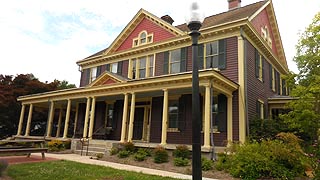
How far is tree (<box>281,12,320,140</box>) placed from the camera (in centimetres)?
1223

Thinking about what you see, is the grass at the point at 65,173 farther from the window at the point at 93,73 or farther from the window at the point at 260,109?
the window at the point at 93,73

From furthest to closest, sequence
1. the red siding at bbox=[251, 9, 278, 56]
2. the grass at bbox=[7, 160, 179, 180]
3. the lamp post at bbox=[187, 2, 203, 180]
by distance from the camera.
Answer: the red siding at bbox=[251, 9, 278, 56] → the grass at bbox=[7, 160, 179, 180] → the lamp post at bbox=[187, 2, 203, 180]

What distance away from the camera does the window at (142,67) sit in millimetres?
16689

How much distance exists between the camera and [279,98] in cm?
1611

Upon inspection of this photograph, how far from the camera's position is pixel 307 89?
12430mm

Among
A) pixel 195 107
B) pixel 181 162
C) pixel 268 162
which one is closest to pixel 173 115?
pixel 181 162

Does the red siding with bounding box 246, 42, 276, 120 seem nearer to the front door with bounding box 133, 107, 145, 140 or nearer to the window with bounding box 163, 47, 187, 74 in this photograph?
the window with bounding box 163, 47, 187, 74

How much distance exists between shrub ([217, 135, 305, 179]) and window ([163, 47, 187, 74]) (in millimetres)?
7433

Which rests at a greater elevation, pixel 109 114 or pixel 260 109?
pixel 260 109

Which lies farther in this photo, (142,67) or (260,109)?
(142,67)

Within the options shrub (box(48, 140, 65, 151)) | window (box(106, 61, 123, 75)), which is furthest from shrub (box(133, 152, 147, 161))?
window (box(106, 61, 123, 75))

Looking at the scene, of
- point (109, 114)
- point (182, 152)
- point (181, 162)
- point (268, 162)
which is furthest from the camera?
point (109, 114)

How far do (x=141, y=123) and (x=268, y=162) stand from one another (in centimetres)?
978

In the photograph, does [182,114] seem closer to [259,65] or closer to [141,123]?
[141,123]
